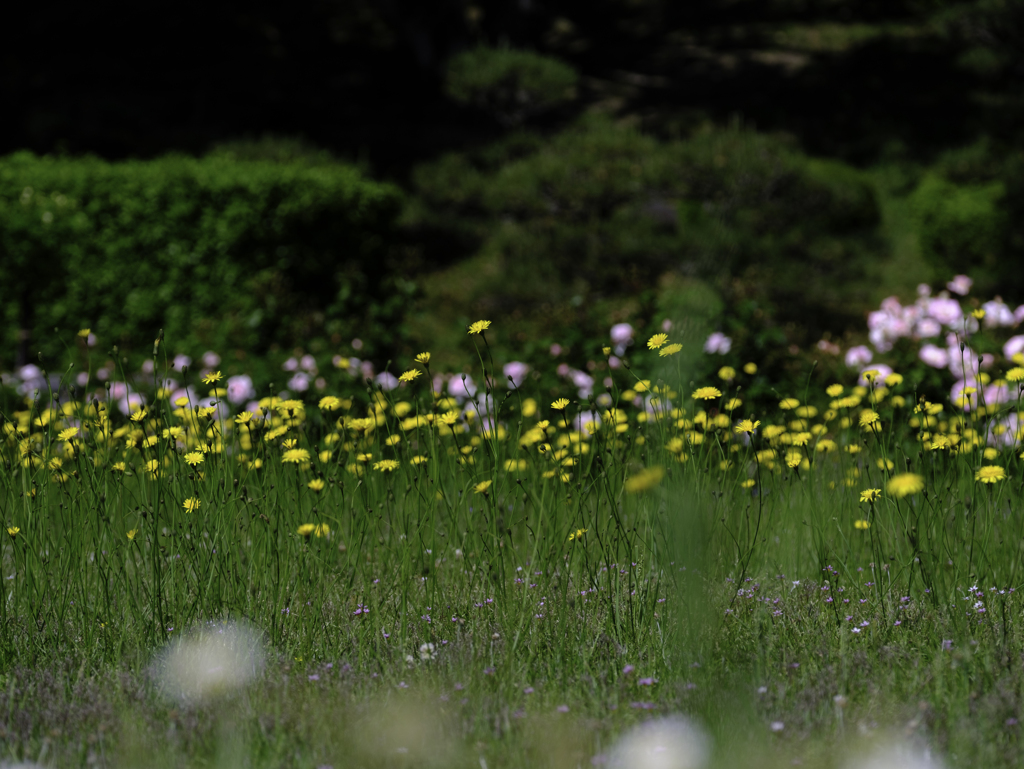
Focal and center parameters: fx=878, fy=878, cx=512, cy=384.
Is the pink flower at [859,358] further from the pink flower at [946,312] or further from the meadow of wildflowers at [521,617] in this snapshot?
the meadow of wildflowers at [521,617]

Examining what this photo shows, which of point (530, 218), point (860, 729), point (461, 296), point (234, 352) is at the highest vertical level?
point (860, 729)

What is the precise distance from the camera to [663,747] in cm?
153

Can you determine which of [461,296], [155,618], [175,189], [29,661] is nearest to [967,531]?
[155,618]

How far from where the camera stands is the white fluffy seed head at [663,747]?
148cm

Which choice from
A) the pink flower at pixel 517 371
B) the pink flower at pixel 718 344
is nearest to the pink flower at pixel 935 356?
the pink flower at pixel 718 344

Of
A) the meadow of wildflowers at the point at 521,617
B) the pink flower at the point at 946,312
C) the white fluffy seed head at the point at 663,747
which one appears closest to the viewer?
the white fluffy seed head at the point at 663,747

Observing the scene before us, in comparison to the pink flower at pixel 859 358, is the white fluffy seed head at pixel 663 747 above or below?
above

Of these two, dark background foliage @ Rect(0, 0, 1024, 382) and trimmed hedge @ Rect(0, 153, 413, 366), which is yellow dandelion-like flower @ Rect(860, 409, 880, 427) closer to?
dark background foliage @ Rect(0, 0, 1024, 382)

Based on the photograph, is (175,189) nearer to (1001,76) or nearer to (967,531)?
(967,531)

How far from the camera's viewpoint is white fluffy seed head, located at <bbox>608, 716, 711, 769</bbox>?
4.85 feet

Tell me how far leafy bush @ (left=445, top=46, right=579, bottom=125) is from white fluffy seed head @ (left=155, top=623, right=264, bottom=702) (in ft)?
27.6

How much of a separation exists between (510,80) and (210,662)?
8778 millimetres

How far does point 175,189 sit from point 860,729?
272 inches

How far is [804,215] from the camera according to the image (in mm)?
7324
